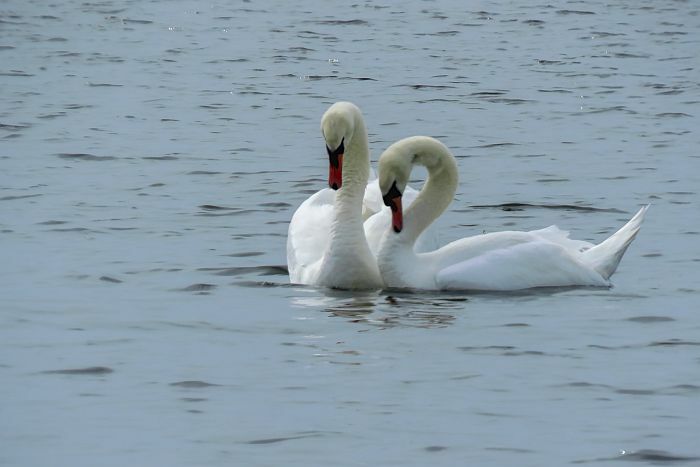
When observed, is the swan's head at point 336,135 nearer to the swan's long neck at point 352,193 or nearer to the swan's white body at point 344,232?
the swan's white body at point 344,232

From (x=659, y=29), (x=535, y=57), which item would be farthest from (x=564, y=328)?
(x=659, y=29)

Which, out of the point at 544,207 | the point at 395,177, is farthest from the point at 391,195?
the point at 544,207

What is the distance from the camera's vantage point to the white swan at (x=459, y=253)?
11.7 meters

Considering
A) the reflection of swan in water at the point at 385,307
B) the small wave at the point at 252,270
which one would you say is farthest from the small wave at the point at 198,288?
the reflection of swan in water at the point at 385,307

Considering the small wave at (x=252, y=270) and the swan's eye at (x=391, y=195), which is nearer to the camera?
the swan's eye at (x=391, y=195)

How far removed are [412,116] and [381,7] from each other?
14.9 meters

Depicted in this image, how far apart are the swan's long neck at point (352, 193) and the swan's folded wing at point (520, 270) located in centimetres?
66

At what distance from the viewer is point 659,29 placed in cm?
3114

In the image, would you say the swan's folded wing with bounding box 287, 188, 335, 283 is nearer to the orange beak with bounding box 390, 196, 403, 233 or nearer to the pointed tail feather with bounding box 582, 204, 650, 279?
the orange beak with bounding box 390, 196, 403, 233

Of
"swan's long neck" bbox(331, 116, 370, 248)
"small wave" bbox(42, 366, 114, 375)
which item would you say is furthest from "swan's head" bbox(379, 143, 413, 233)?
"small wave" bbox(42, 366, 114, 375)

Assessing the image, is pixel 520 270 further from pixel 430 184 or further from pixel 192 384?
pixel 192 384

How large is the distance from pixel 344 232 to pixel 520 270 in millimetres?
1164

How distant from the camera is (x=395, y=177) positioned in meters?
11.9

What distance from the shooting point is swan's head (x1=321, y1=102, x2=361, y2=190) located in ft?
39.2
